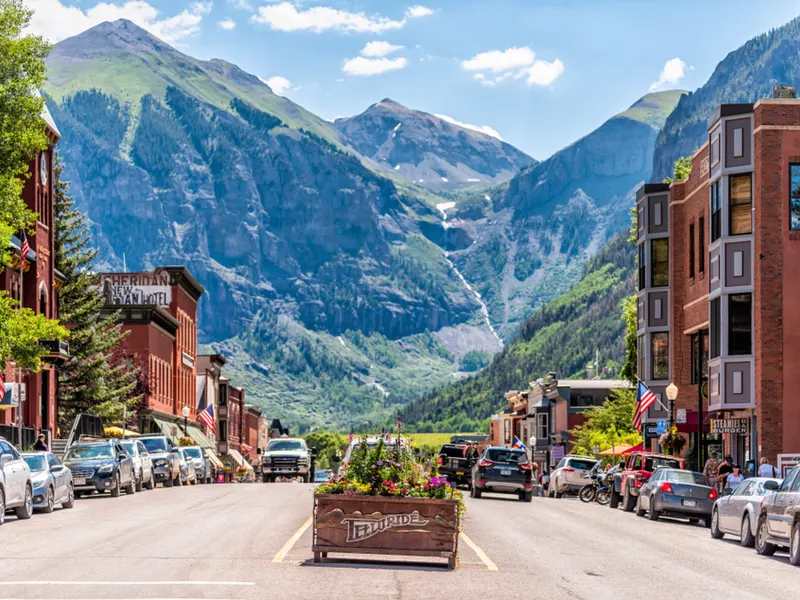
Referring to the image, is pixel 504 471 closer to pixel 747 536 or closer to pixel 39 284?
pixel 747 536

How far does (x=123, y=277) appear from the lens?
11312 cm

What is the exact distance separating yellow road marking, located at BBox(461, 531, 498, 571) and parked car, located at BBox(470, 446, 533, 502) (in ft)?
60.6

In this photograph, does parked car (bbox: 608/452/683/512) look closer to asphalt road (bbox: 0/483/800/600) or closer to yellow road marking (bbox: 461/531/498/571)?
asphalt road (bbox: 0/483/800/600)

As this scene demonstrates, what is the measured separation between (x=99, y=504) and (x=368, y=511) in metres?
20.6

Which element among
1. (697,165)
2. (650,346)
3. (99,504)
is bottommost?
(99,504)

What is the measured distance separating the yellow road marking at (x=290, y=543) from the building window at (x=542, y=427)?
345ft

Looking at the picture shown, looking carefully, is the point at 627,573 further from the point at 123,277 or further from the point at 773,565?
the point at 123,277

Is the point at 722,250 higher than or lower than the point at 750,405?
higher

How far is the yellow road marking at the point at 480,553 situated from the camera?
2150 centimetres

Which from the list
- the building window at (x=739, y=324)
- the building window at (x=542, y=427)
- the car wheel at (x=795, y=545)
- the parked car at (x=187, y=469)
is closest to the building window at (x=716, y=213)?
the building window at (x=739, y=324)

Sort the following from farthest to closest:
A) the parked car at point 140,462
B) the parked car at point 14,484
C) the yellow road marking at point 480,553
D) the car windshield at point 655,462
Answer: the parked car at point 140,462
the car windshield at point 655,462
the parked car at point 14,484
the yellow road marking at point 480,553

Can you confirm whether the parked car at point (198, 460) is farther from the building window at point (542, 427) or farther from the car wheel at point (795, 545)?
the building window at point (542, 427)

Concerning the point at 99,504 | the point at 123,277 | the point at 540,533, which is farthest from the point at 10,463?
the point at 123,277

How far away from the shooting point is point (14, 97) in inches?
1725
